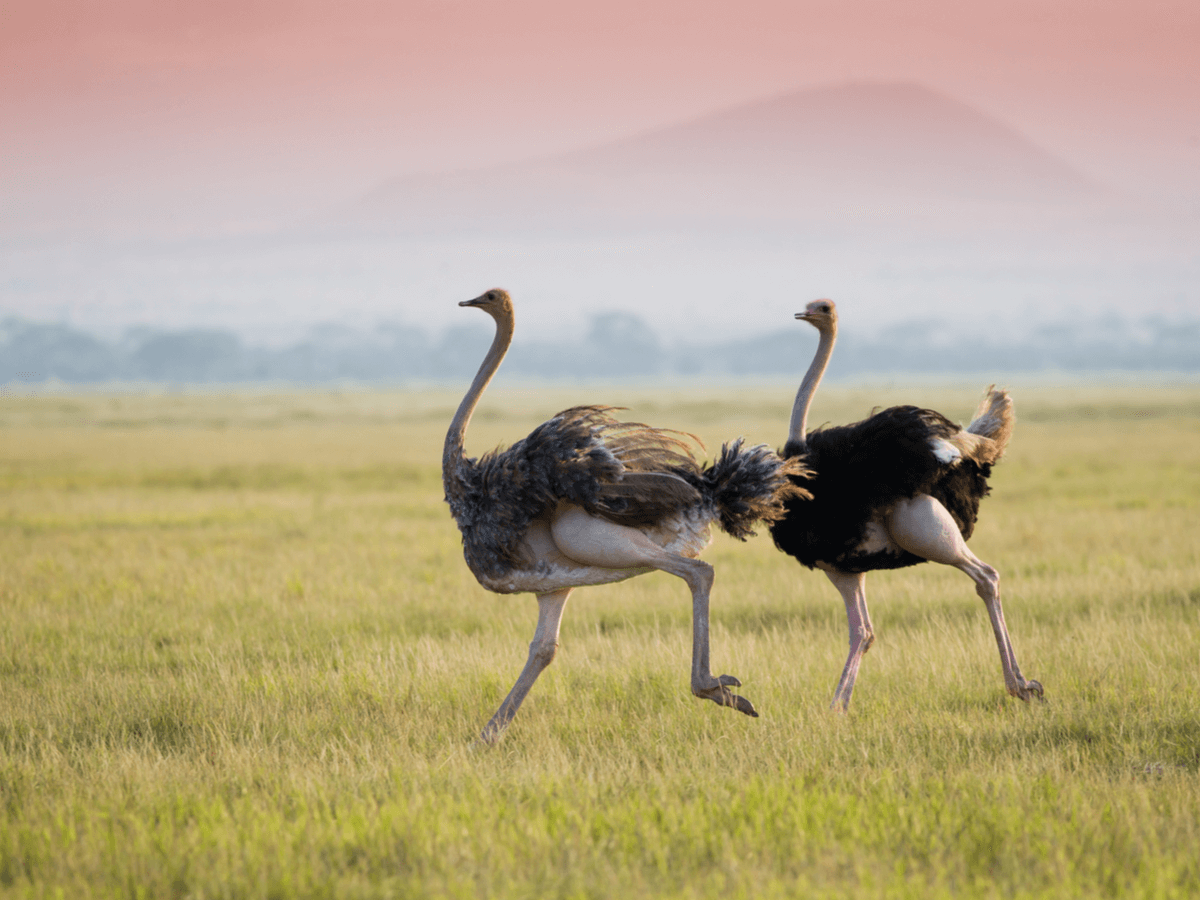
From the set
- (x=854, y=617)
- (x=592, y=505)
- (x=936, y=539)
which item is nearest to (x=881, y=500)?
(x=936, y=539)

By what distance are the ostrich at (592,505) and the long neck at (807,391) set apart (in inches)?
18.7

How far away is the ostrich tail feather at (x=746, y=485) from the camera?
5.87 metres

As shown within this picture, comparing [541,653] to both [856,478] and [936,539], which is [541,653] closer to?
[856,478]

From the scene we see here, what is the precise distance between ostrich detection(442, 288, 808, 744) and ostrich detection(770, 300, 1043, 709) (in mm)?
381

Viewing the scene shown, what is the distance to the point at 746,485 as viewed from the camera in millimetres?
5875

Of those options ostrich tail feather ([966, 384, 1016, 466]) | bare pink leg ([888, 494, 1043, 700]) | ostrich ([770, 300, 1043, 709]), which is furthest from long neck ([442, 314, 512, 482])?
ostrich tail feather ([966, 384, 1016, 466])

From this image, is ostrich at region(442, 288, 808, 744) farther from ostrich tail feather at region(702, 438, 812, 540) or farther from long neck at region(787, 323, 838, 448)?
long neck at region(787, 323, 838, 448)

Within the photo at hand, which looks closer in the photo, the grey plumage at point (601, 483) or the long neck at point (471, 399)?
the grey plumage at point (601, 483)

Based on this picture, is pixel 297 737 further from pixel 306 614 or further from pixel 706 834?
pixel 306 614

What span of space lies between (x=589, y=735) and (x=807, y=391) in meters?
2.25

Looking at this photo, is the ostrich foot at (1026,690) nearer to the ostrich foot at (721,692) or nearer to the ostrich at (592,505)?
the ostrich at (592,505)

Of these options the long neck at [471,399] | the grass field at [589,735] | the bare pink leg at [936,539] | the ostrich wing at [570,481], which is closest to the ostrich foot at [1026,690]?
the bare pink leg at [936,539]

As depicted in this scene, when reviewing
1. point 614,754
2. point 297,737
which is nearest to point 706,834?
point 614,754

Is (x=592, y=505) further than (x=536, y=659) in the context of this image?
No
